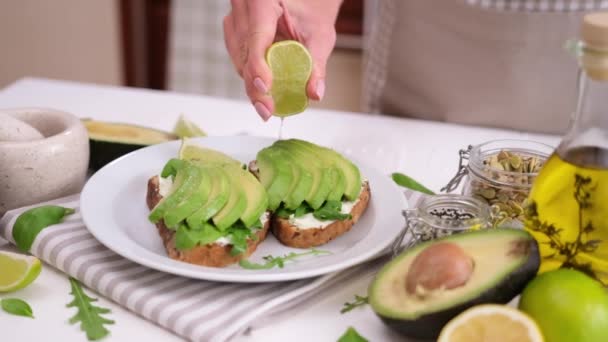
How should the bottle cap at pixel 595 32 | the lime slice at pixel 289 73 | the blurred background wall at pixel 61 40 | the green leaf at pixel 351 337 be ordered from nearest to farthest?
the bottle cap at pixel 595 32, the green leaf at pixel 351 337, the lime slice at pixel 289 73, the blurred background wall at pixel 61 40

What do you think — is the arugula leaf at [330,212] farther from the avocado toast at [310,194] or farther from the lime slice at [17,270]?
the lime slice at [17,270]

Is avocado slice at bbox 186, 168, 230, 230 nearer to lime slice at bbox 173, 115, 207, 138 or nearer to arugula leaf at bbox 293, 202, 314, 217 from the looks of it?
arugula leaf at bbox 293, 202, 314, 217

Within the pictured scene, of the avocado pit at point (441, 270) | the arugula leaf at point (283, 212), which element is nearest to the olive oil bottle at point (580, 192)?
the avocado pit at point (441, 270)

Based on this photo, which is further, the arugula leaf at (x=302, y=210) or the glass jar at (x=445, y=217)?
the arugula leaf at (x=302, y=210)

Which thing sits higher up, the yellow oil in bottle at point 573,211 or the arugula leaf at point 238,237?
the yellow oil in bottle at point 573,211

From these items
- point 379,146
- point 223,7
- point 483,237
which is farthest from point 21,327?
point 223,7
